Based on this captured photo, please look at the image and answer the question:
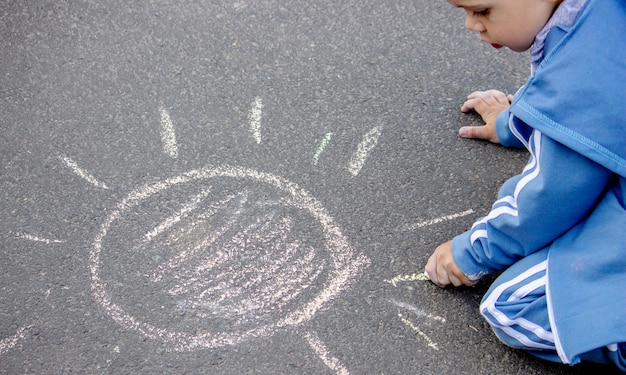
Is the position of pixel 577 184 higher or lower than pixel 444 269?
higher

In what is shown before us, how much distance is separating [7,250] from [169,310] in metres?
0.53

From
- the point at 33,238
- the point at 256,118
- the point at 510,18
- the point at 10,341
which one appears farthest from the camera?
the point at 256,118

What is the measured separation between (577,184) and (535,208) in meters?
0.12

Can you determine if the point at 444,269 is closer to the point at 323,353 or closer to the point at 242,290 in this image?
the point at 323,353

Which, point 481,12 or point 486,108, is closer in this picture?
point 481,12

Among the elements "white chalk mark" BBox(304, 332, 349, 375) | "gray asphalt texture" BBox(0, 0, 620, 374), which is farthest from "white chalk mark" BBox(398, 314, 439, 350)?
"white chalk mark" BBox(304, 332, 349, 375)

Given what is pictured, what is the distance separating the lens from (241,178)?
91.4 inches

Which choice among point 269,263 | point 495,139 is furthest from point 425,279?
point 495,139

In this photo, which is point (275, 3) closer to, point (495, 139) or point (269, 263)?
point (495, 139)

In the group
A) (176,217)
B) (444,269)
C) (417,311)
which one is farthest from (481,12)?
(176,217)

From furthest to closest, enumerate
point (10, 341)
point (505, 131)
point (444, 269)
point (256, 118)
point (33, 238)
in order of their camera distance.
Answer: point (256, 118) < point (505, 131) < point (33, 238) < point (444, 269) < point (10, 341)

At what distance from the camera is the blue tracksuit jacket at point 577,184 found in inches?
61.4

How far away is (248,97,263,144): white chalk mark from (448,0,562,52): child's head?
94 cm

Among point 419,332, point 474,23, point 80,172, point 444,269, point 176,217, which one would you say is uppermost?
point 474,23
